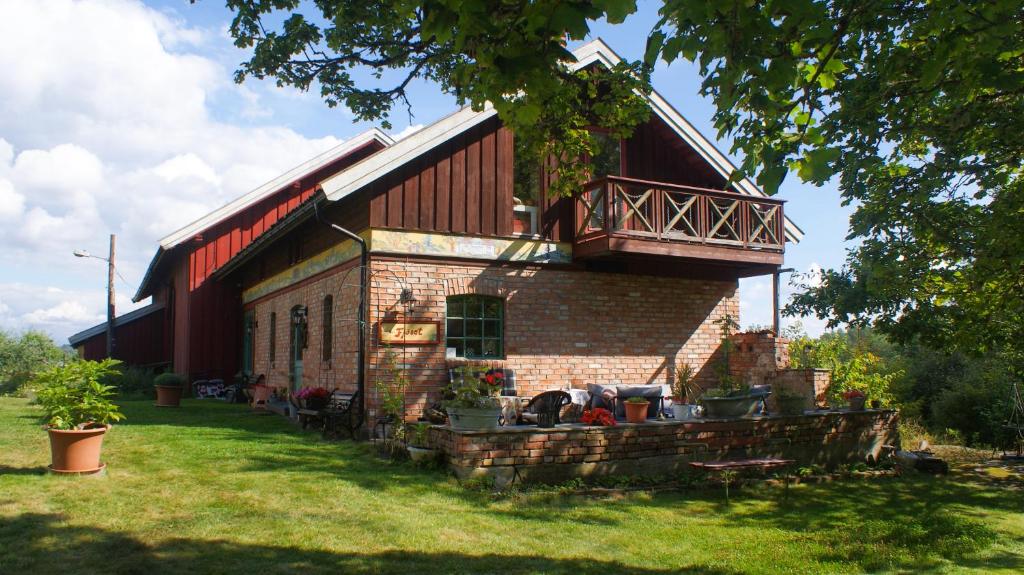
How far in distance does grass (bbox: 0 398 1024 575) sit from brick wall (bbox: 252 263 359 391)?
257cm

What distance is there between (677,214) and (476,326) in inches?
144

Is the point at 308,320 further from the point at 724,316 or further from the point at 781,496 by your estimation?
the point at 781,496

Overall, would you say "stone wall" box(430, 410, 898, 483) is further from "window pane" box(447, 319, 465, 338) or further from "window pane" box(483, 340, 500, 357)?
"window pane" box(483, 340, 500, 357)

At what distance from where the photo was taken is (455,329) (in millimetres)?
11469

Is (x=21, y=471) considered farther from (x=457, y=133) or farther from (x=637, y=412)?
(x=457, y=133)

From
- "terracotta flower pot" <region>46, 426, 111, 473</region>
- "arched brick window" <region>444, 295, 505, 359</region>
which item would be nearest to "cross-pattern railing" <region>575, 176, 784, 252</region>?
"arched brick window" <region>444, 295, 505, 359</region>

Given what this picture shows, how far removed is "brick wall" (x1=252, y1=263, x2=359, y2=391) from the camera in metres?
11.7

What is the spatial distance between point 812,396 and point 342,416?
763 centimetres

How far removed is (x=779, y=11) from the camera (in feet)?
13.6

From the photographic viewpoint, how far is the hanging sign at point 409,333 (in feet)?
35.2

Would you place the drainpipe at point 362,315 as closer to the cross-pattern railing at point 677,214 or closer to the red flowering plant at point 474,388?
the red flowering plant at point 474,388

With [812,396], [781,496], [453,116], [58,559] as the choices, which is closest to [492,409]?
[781,496]

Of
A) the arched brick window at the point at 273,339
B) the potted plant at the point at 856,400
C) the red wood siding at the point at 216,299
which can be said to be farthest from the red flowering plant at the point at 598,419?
the red wood siding at the point at 216,299

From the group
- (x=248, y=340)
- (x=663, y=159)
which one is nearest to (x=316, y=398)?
(x=663, y=159)
